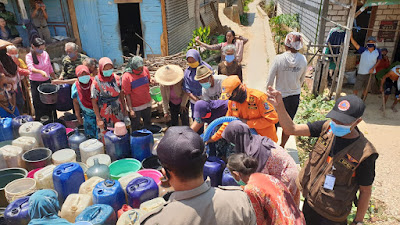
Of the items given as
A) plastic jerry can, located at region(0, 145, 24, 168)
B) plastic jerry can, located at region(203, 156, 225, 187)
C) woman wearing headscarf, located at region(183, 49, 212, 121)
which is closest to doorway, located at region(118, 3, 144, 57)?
woman wearing headscarf, located at region(183, 49, 212, 121)

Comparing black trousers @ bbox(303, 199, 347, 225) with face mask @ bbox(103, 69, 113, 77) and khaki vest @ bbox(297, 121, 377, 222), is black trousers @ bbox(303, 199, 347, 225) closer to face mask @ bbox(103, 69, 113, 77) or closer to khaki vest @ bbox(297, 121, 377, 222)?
khaki vest @ bbox(297, 121, 377, 222)

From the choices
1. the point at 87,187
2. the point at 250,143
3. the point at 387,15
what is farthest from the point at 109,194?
the point at 387,15

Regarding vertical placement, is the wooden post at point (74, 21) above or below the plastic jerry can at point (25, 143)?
above

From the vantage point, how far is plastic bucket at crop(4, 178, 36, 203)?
2.80 m

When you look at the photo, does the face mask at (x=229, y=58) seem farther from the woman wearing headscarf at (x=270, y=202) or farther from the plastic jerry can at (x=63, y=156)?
the woman wearing headscarf at (x=270, y=202)

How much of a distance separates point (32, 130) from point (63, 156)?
802mm

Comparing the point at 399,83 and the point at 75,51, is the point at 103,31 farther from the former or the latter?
the point at 399,83

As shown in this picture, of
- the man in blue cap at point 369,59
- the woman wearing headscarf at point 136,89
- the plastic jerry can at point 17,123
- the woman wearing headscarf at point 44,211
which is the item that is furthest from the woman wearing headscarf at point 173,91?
the man in blue cap at point 369,59

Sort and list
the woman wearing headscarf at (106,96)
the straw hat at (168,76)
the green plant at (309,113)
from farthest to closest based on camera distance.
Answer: the green plant at (309,113)
the straw hat at (168,76)
the woman wearing headscarf at (106,96)

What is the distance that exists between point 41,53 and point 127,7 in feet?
24.2

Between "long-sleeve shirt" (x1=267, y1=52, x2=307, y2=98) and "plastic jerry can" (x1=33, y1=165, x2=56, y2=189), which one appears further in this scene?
"long-sleeve shirt" (x1=267, y1=52, x2=307, y2=98)

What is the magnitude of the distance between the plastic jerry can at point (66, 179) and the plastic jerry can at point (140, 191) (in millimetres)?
654

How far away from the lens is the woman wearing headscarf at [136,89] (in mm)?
4387

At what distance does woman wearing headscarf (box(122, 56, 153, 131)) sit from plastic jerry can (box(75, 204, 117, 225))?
88.5 inches
